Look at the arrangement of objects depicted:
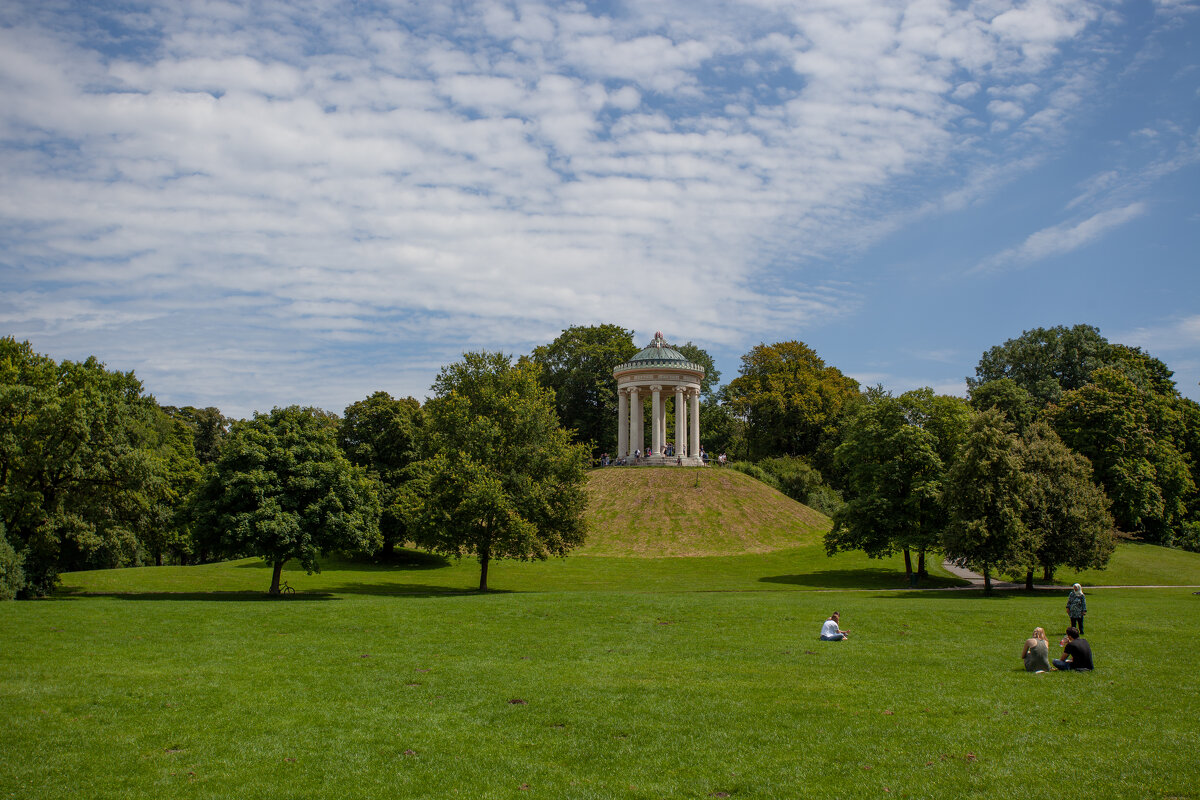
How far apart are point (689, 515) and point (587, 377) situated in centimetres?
3203

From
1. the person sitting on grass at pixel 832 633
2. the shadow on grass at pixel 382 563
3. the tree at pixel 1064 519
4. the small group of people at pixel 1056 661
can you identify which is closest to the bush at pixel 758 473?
the shadow on grass at pixel 382 563

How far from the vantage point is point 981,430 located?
39.4m

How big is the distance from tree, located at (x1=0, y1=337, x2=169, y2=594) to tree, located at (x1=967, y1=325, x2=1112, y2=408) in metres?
79.3

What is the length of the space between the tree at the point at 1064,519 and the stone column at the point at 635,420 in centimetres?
4287

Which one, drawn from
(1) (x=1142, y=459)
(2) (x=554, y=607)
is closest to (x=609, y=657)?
(2) (x=554, y=607)

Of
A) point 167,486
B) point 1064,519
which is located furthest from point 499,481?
point 1064,519

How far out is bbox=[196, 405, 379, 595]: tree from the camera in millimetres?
33688

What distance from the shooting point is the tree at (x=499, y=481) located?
128 feet

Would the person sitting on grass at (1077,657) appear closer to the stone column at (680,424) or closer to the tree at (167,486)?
the tree at (167,486)

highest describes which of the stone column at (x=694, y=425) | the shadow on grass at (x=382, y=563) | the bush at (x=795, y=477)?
the stone column at (x=694, y=425)

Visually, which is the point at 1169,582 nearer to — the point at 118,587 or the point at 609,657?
the point at 609,657

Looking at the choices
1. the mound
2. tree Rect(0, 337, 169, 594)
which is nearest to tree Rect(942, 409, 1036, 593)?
the mound

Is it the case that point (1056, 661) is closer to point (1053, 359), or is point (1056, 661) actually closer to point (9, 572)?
point (9, 572)

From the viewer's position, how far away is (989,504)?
3816 centimetres
